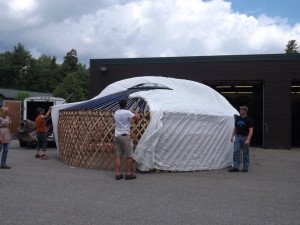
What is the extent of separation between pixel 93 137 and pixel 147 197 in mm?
3114

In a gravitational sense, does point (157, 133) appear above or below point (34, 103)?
below

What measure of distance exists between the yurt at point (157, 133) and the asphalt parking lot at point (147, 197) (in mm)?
427

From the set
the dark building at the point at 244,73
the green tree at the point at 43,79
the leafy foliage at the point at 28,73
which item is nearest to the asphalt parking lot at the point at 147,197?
the dark building at the point at 244,73

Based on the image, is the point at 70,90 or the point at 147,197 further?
the point at 70,90

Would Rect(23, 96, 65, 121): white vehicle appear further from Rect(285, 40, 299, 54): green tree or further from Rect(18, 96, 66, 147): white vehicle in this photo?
Rect(285, 40, 299, 54): green tree

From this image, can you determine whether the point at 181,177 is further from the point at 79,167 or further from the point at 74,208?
the point at 74,208

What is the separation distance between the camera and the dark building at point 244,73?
46.1 feet

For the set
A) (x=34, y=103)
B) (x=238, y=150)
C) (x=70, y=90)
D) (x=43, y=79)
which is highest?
(x=43, y=79)

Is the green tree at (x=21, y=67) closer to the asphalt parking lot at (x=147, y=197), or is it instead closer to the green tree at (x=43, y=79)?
the green tree at (x=43, y=79)

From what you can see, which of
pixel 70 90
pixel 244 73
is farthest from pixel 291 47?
pixel 244 73

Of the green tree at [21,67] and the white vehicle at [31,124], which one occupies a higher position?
the green tree at [21,67]

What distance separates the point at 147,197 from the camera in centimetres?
528

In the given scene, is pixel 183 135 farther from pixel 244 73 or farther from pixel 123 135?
pixel 244 73

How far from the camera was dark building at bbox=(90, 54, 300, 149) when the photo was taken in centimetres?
1404
